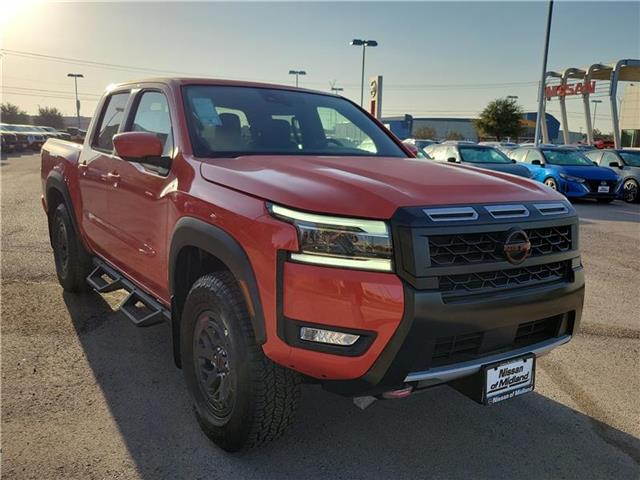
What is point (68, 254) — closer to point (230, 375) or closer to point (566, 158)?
point (230, 375)

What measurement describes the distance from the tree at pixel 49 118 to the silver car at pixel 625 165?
89.0 m

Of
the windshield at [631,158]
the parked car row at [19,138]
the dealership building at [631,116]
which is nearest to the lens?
the windshield at [631,158]

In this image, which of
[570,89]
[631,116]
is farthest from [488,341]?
[631,116]

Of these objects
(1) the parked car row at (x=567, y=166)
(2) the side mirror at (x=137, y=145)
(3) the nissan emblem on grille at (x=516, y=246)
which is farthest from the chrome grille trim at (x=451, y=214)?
(1) the parked car row at (x=567, y=166)

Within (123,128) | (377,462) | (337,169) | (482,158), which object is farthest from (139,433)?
(482,158)

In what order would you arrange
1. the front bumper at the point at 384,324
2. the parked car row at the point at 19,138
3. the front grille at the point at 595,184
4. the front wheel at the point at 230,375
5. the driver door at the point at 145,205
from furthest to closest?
1. the parked car row at the point at 19,138
2. the front grille at the point at 595,184
3. the driver door at the point at 145,205
4. the front wheel at the point at 230,375
5. the front bumper at the point at 384,324

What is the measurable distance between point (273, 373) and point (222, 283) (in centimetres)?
50

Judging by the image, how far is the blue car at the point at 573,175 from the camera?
1416 centimetres

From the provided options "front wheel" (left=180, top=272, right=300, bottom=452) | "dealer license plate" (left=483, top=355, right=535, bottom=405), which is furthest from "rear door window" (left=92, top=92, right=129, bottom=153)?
"dealer license plate" (left=483, top=355, right=535, bottom=405)

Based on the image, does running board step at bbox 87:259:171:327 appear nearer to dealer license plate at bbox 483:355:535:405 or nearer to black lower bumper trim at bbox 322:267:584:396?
black lower bumper trim at bbox 322:267:584:396

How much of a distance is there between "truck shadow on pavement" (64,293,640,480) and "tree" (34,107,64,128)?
95728mm

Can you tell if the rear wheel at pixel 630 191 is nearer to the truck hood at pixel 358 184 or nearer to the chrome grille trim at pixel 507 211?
the truck hood at pixel 358 184

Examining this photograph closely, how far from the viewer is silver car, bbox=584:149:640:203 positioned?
50.2ft

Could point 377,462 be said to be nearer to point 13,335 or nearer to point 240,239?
point 240,239
